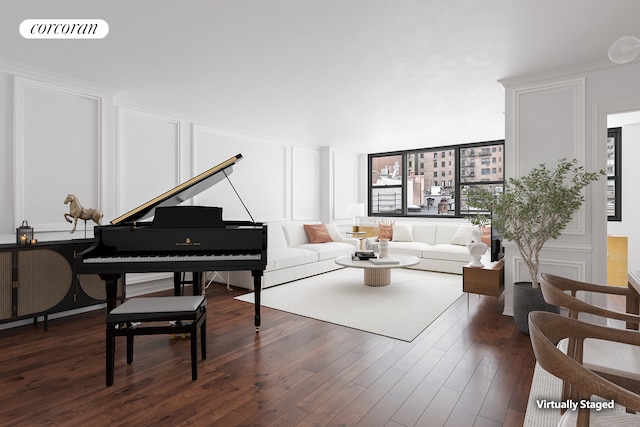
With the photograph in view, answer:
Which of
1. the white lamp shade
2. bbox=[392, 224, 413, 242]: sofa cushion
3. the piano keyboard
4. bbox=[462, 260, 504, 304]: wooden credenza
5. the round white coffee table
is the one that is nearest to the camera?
the piano keyboard

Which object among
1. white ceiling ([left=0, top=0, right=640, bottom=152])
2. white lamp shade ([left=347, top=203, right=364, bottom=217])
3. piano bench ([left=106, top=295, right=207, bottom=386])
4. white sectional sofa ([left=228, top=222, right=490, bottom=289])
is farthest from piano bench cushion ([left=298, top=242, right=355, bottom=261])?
piano bench ([left=106, top=295, right=207, bottom=386])

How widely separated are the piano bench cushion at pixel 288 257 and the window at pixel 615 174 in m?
4.89

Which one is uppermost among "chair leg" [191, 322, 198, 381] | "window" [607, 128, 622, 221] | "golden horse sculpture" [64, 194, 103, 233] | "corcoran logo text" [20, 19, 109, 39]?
"corcoran logo text" [20, 19, 109, 39]

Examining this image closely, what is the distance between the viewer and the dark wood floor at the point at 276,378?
6.45 ft

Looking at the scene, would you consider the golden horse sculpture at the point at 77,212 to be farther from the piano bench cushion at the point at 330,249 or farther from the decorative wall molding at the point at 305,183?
the decorative wall molding at the point at 305,183

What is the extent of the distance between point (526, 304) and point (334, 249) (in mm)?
3505

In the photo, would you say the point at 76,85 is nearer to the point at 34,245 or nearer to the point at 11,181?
the point at 11,181

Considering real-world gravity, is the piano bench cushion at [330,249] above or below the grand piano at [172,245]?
below

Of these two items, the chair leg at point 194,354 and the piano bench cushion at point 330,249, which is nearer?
the chair leg at point 194,354

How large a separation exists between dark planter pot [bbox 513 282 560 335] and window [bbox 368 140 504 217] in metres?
3.58

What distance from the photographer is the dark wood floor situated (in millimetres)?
1966

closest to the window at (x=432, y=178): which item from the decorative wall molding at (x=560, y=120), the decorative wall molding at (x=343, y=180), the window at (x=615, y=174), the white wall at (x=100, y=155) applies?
the decorative wall molding at (x=343, y=180)

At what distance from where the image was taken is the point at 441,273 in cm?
612

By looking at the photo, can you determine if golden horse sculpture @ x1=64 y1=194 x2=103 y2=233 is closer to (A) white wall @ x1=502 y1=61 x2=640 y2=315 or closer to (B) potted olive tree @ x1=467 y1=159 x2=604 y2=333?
(B) potted olive tree @ x1=467 y1=159 x2=604 y2=333
